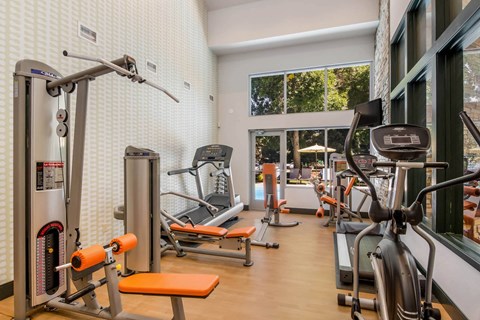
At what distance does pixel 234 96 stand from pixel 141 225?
542cm

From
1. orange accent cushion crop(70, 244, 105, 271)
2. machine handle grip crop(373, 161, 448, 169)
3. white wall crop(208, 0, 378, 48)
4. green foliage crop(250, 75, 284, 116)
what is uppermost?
white wall crop(208, 0, 378, 48)

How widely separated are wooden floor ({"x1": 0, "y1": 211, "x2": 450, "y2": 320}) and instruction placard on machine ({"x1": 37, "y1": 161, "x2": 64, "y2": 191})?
1.14m

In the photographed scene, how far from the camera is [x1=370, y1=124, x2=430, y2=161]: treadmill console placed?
1.66m

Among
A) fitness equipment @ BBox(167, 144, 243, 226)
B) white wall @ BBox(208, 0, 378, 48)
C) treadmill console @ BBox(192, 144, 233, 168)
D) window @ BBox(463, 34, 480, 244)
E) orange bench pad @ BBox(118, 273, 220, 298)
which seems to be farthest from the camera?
white wall @ BBox(208, 0, 378, 48)

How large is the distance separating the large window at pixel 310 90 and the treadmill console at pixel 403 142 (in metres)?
5.20

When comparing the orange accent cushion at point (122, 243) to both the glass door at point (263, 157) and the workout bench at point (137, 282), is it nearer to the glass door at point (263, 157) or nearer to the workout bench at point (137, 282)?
the workout bench at point (137, 282)

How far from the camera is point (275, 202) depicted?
4.89 metres

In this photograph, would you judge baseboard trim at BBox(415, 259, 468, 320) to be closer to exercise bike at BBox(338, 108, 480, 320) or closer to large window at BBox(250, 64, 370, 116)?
exercise bike at BBox(338, 108, 480, 320)

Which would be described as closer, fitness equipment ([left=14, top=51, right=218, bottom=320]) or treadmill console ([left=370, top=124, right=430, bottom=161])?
treadmill console ([left=370, top=124, right=430, bottom=161])

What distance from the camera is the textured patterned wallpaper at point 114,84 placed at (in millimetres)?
2736

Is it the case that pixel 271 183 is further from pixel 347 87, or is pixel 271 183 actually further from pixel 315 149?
pixel 347 87

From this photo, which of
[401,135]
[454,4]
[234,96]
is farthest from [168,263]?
[234,96]

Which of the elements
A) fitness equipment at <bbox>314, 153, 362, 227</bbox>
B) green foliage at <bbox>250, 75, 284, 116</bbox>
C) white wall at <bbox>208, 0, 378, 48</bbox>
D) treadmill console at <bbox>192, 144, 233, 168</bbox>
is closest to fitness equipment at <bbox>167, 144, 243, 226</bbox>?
treadmill console at <bbox>192, 144, 233, 168</bbox>

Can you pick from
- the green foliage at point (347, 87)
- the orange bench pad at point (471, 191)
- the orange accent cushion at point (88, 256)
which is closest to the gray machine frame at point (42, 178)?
the orange accent cushion at point (88, 256)
